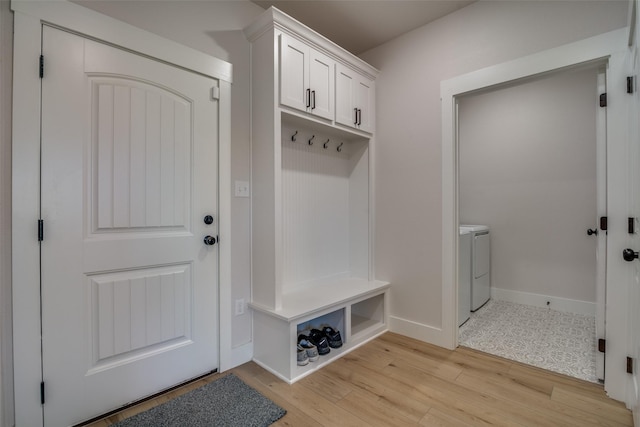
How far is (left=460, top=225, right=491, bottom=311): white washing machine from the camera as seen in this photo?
303 cm

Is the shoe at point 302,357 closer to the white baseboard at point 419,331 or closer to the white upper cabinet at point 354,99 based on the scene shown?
the white baseboard at point 419,331

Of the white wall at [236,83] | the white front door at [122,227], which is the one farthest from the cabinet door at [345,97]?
the white front door at [122,227]

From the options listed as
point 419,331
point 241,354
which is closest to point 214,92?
point 241,354

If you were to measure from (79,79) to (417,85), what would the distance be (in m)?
2.31

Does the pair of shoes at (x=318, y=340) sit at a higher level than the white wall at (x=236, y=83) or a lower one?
lower

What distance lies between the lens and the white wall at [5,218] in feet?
4.17

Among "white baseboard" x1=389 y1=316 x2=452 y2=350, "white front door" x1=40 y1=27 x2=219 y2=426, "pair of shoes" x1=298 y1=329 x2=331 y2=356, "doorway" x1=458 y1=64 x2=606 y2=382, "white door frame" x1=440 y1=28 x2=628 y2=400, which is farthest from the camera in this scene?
"doorway" x1=458 y1=64 x2=606 y2=382

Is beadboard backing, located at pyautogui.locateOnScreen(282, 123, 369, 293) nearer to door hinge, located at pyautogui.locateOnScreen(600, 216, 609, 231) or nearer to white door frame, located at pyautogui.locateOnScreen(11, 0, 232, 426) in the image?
white door frame, located at pyautogui.locateOnScreen(11, 0, 232, 426)

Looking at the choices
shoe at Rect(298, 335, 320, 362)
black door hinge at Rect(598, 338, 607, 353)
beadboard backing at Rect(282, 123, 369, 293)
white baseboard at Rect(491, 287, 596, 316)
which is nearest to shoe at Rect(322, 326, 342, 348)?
shoe at Rect(298, 335, 320, 362)

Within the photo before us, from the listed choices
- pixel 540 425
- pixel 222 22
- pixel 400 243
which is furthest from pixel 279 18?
pixel 540 425

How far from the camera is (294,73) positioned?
2.06 m

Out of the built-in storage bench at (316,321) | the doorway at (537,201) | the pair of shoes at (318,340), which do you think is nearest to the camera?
the built-in storage bench at (316,321)

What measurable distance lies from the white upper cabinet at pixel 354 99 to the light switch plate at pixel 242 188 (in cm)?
92

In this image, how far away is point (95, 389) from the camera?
4.98 feet
